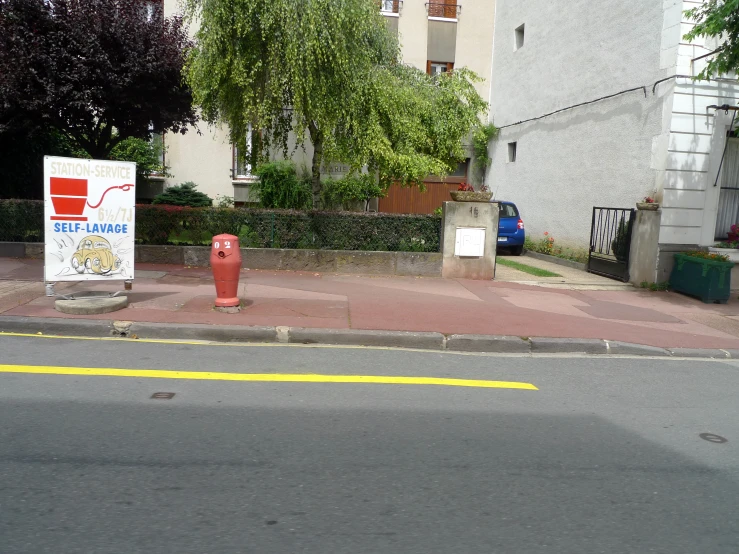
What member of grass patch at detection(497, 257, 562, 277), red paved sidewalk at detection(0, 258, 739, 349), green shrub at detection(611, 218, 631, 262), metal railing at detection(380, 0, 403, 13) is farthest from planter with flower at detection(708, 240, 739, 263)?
metal railing at detection(380, 0, 403, 13)

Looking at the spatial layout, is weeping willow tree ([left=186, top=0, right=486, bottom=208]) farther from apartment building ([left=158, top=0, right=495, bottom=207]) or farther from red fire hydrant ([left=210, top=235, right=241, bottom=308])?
apartment building ([left=158, top=0, right=495, bottom=207])

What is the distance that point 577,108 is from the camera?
50.9 ft

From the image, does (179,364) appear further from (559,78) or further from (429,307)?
(559,78)

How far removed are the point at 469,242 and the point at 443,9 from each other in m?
12.3

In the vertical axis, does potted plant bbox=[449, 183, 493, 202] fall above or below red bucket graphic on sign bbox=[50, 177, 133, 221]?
above

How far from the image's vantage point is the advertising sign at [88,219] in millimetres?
7836

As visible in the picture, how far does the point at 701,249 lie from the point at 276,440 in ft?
36.2

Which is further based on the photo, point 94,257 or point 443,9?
point 443,9

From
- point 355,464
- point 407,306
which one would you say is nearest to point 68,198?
point 407,306

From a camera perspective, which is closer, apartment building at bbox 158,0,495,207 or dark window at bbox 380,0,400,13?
apartment building at bbox 158,0,495,207

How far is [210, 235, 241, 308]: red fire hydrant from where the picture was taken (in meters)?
8.05

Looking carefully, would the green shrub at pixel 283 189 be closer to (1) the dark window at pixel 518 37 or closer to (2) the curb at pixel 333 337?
(1) the dark window at pixel 518 37

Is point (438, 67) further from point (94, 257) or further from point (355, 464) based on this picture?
point (355, 464)

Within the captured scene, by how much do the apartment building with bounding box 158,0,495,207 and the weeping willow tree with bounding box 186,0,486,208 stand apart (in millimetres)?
6928
